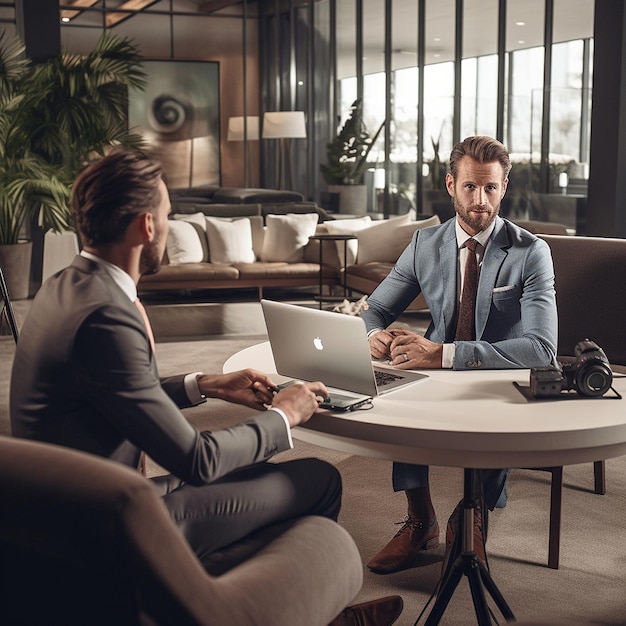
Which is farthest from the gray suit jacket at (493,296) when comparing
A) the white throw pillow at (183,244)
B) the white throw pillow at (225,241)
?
the white throw pillow at (225,241)

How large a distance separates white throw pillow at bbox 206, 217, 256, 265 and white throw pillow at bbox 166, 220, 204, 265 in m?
0.12

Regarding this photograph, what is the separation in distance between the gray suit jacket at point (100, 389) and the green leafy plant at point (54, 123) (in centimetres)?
605

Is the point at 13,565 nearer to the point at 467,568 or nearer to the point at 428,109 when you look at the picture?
the point at 467,568

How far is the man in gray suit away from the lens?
1.64 metres

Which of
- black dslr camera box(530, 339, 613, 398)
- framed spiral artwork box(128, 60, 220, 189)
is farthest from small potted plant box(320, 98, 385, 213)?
black dslr camera box(530, 339, 613, 398)

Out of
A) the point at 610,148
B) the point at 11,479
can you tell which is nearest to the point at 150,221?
the point at 11,479

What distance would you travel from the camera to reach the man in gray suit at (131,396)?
5.37 feet

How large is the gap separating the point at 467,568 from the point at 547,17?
6.89 m

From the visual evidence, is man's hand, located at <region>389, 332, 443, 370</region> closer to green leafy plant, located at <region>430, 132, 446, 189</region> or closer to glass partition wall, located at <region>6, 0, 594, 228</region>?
glass partition wall, located at <region>6, 0, 594, 228</region>

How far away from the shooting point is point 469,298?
2725mm

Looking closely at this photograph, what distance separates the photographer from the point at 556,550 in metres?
2.77

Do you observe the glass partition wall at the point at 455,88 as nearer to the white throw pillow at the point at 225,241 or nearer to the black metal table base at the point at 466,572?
the white throw pillow at the point at 225,241

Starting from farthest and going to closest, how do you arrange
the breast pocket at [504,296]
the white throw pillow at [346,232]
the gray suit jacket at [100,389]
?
1. the white throw pillow at [346,232]
2. the breast pocket at [504,296]
3. the gray suit jacket at [100,389]

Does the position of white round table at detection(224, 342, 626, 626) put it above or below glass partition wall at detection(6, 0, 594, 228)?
A: below
